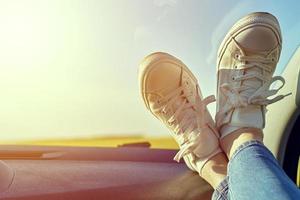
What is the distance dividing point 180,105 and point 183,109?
0.01 meters

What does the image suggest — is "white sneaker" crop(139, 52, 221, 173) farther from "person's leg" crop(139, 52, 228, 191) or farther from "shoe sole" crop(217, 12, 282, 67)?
"shoe sole" crop(217, 12, 282, 67)

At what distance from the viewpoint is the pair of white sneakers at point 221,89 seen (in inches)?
39.3

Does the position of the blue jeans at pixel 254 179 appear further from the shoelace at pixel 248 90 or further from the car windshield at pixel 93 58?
the car windshield at pixel 93 58

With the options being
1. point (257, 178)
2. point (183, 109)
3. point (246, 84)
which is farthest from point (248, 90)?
point (257, 178)

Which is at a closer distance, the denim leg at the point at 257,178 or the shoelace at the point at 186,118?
→ the denim leg at the point at 257,178

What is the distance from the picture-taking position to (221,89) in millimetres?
1064

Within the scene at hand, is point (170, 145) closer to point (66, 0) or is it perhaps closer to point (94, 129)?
point (94, 129)

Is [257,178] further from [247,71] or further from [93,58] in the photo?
[93,58]

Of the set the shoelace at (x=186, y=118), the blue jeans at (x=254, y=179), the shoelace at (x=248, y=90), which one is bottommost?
the blue jeans at (x=254, y=179)

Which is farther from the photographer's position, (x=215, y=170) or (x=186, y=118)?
(x=186, y=118)

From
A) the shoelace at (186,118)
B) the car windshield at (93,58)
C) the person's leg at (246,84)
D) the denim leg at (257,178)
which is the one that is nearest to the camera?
the denim leg at (257,178)

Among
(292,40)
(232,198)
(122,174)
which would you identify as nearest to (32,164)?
(122,174)

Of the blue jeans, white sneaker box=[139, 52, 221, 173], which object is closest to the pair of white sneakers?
white sneaker box=[139, 52, 221, 173]

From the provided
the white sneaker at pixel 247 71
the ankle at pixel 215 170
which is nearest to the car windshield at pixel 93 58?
the white sneaker at pixel 247 71
